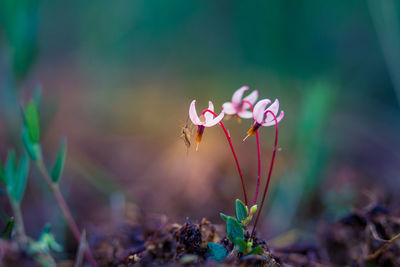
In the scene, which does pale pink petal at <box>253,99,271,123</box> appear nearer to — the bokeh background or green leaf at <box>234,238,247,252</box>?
the bokeh background

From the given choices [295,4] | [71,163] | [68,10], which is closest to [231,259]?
[71,163]

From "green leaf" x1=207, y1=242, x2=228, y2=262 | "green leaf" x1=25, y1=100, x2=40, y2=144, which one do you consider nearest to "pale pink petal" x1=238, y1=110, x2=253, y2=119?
"green leaf" x1=207, y1=242, x2=228, y2=262

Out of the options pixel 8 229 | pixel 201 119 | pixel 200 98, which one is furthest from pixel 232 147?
pixel 200 98

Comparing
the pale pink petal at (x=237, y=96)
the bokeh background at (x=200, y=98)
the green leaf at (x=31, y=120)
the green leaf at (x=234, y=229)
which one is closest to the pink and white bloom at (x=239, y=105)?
the pale pink petal at (x=237, y=96)

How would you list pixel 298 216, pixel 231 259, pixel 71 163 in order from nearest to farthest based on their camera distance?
pixel 231 259 → pixel 298 216 → pixel 71 163

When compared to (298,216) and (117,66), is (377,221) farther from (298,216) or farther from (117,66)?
(117,66)

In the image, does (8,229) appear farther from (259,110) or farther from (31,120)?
(259,110)
